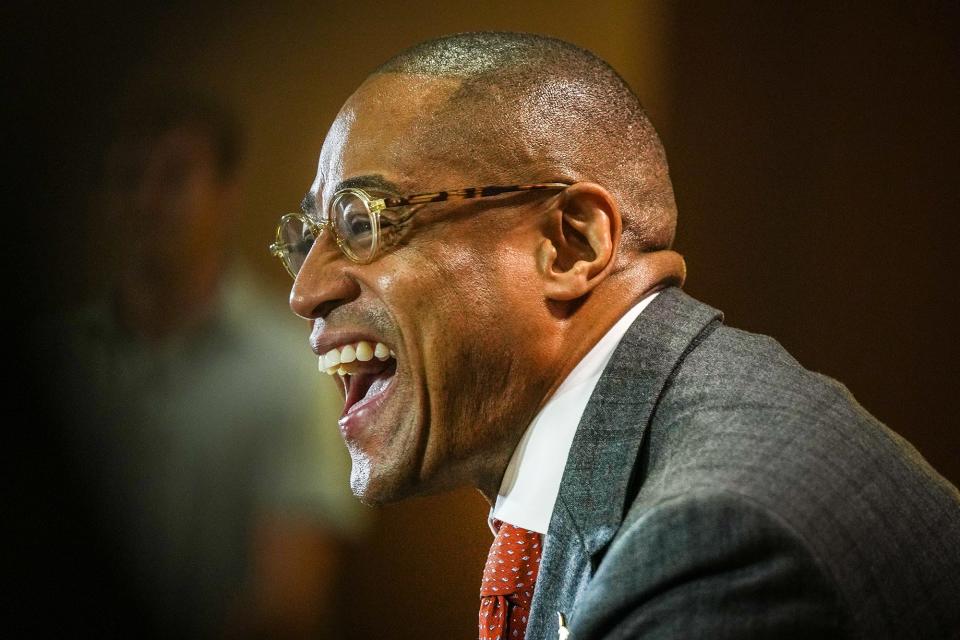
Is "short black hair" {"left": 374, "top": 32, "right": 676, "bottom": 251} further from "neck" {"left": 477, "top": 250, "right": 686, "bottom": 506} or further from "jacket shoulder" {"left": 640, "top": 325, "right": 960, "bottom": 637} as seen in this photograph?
"jacket shoulder" {"left": 640, "top": 325, "right": 960, "bottom": 637}

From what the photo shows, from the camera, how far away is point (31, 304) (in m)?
1.87

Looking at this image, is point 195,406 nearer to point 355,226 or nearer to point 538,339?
point 355,226

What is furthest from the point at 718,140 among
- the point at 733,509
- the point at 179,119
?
the point at 733,509

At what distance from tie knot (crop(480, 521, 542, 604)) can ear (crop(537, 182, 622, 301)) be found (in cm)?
35

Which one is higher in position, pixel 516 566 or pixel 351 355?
pixel 351 355

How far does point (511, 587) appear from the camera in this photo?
1290 millimetres

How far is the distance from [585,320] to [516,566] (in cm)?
36

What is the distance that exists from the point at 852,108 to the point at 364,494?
1.25 meters

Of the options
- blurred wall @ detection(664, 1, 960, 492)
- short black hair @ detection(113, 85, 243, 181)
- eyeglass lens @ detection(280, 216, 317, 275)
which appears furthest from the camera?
short black hair @ detection(113, 85, 243, 181)

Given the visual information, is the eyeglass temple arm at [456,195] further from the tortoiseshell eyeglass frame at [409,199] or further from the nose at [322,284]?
the nose at [322,284]

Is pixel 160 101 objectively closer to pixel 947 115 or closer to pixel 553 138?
pixel 553 138

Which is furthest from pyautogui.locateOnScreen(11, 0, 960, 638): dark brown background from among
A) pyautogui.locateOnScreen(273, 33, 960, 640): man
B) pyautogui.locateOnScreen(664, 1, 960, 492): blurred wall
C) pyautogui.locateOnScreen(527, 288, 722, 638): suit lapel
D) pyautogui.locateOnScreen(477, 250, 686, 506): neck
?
pyautogui.locateOnScreen(527, 288, 722, 638): suit lapel

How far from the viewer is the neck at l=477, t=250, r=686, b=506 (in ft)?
4.20

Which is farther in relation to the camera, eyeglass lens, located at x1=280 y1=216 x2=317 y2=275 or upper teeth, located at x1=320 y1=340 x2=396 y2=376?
eyeglass lens, located at x1=280 y1=216 x2=317 y2=275
